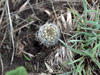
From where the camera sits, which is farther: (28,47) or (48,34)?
(28,47)

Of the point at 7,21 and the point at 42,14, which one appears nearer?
the point at 7,21

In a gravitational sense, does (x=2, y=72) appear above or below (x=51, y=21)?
below

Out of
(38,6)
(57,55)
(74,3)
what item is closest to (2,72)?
(57,55)

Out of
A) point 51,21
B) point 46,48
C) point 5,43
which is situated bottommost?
point 46,48

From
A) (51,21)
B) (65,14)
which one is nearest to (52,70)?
(51,21)

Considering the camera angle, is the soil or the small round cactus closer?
the small round cactus

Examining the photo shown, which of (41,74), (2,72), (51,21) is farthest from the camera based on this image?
(51,21)

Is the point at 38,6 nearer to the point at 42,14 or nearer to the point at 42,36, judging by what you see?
the point at 42,14

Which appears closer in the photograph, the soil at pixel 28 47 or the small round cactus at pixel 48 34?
the small round cactus at pixel 48 34

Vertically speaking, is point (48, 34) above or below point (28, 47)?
above

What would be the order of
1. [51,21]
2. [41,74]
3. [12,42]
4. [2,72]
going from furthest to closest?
1. [51,21]
2. [12,42]
3. [41,74]
4. [2,72]
